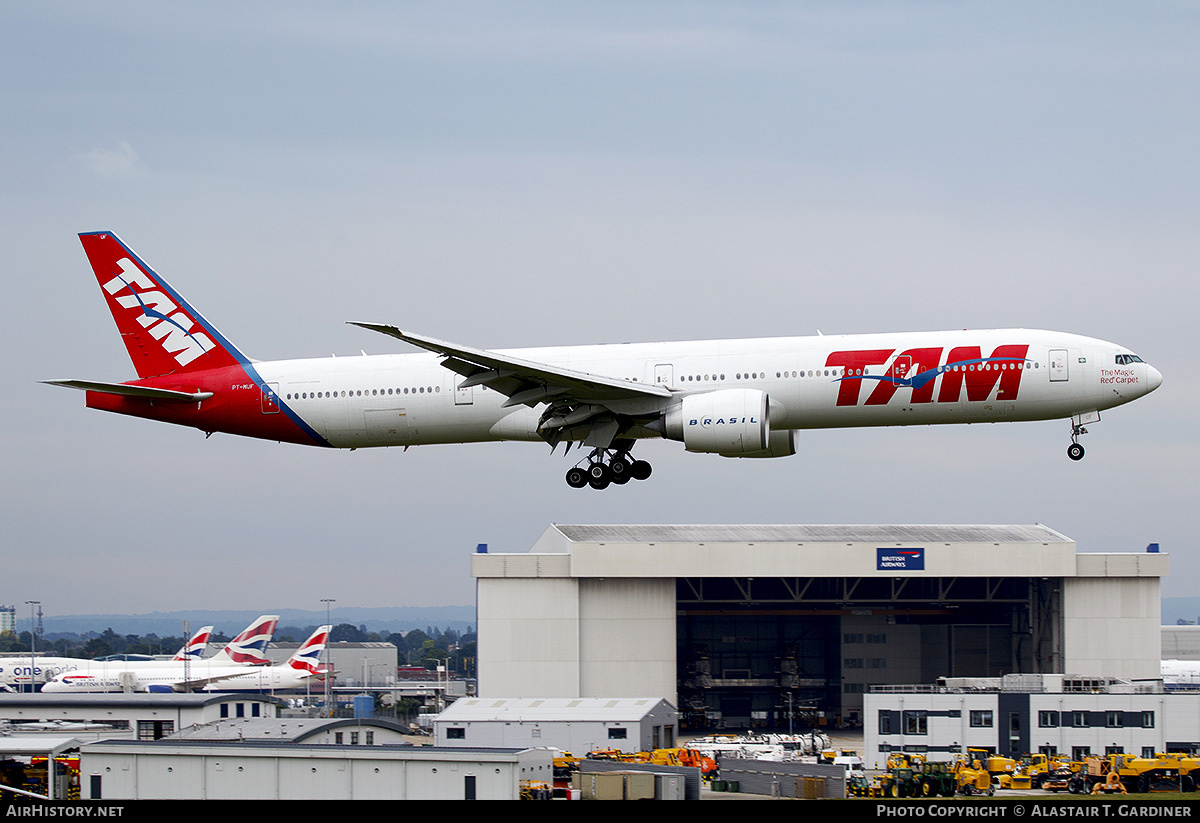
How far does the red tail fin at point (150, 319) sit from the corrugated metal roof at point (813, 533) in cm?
4534

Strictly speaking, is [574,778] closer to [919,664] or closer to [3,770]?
[3,770]

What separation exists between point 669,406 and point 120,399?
63.1 feet

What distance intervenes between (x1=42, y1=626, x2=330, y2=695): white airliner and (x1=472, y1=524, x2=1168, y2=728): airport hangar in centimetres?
3552

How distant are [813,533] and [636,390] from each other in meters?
56.9

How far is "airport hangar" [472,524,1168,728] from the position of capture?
291 feet

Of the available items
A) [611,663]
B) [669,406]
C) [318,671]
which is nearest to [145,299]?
[669,406]

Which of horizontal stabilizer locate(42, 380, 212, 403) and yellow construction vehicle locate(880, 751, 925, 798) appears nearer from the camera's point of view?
horizontal stabilizer locate(42, 380, 212, 403)

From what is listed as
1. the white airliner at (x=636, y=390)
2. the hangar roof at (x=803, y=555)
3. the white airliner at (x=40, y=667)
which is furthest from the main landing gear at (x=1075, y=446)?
the white airliner at (x=40, y=667)

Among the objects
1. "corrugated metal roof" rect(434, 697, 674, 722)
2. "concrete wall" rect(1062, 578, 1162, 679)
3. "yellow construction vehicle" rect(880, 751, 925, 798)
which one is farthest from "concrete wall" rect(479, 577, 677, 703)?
"yellow construction vehicle" rect(880, 751, 925, 798)

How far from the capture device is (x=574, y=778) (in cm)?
5197

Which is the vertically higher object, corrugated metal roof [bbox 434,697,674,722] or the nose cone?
the nose cone

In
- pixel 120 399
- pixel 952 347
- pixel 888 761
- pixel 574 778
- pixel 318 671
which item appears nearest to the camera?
pixel 952 347

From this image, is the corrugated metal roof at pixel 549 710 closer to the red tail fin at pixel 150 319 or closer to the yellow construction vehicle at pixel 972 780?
the yellow construction vehicle at pixel 972 780

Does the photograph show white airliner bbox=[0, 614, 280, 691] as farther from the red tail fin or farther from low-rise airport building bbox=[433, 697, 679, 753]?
the red tail fin
